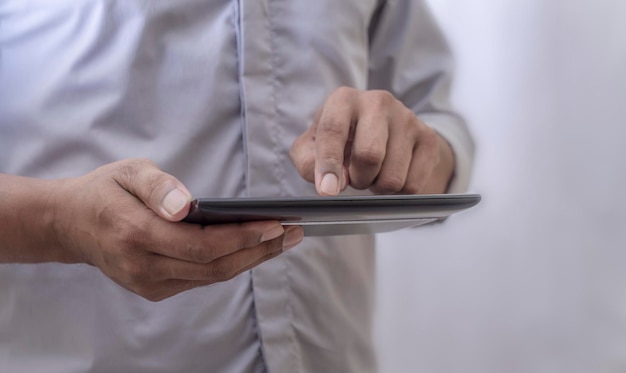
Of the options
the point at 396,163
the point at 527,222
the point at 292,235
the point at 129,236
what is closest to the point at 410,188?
the point at 396,163

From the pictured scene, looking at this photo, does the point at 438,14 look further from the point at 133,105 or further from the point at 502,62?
the point at 133,105

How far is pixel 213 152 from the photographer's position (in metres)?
0.67

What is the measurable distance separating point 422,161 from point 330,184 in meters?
0.13

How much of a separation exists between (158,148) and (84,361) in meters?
0.22

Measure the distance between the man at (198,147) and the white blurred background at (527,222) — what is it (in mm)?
518

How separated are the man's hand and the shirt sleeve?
0.65 feet

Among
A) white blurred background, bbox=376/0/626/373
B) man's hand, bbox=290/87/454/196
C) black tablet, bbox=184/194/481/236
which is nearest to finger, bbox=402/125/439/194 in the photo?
man's hand, bbox=290/87/454/196

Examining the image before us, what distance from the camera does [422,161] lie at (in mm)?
602

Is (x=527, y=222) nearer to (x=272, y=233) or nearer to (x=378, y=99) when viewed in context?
(x=378, y=99)

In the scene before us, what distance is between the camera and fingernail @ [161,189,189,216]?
40 centimetres

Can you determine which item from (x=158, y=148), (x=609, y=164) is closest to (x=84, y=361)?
(x=158, y=148)

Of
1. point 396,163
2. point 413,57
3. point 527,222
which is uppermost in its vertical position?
point 413,57

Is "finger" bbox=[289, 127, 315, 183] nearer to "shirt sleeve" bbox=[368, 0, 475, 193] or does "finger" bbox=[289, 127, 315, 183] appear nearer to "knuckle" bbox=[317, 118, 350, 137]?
"knuckle" bbox=[317, 118, 350, 137]

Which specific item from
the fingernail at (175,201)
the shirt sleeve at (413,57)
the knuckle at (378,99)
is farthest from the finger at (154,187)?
the shirt sleeve at (413,57)
